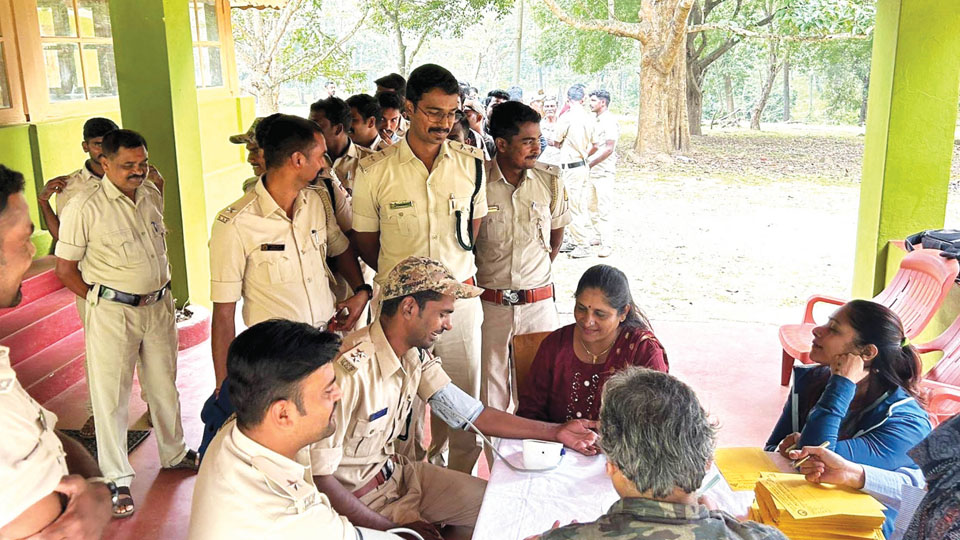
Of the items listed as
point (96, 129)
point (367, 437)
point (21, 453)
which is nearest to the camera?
point (21, 453)

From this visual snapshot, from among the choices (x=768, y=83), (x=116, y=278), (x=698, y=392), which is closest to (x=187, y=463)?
(x=116, y=278)

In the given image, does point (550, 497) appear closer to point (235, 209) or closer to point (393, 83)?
point (235, 209)

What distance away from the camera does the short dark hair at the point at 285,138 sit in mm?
2951

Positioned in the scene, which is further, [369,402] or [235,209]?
[235,209]

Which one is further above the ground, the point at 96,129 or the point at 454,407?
the point at 96,129

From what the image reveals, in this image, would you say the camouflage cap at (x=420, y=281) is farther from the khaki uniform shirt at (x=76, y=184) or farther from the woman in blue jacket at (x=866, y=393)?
the khaki uniform shirt at (x=76, y=184)

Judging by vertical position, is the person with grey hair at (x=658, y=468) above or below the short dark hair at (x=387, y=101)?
below

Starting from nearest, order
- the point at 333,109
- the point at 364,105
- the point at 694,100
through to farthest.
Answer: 1. the point at 333,109
2. the point at 364,105
3. the point at 694,100

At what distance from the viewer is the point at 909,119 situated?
4820 millimetres

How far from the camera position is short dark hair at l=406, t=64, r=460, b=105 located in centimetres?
307

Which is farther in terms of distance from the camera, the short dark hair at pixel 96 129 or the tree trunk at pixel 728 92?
the tree trunk at pixel 728 92

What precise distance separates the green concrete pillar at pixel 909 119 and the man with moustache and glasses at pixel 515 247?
2.49 metres

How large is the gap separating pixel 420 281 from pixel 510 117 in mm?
1218

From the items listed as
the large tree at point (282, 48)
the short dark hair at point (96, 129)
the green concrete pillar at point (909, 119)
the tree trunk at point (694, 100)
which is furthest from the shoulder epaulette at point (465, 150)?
the tree trunk at point (694, 100)
